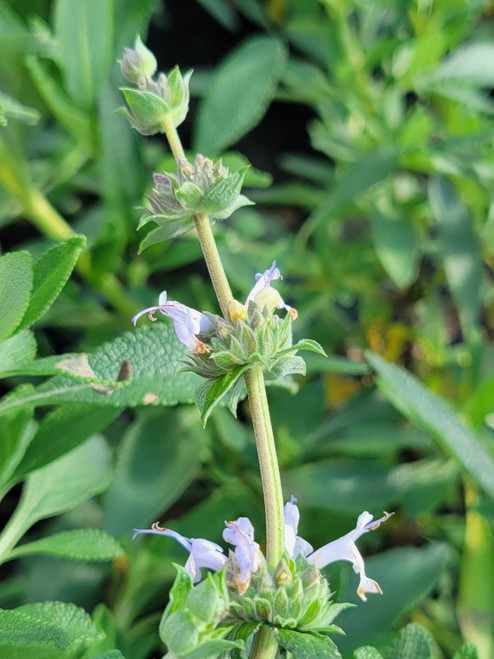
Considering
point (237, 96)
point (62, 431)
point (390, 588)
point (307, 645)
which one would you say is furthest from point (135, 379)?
point (237, 96)

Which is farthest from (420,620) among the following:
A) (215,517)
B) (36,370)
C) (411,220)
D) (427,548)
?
(36,370)

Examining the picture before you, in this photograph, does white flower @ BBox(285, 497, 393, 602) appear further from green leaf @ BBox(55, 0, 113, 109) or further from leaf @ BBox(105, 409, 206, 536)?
green leaf @ BBox(55, 0, 113, 109)

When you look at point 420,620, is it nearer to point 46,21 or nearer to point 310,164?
point 310,164

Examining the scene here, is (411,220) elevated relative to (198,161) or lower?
elevated

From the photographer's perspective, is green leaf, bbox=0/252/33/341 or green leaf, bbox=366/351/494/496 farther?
green leaf, bbox=366/351/494/496

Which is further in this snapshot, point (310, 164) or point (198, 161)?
point (310, 164)

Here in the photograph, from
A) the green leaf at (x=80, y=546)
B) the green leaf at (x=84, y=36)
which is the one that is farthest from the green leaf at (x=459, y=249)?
the green leaf at (x=80, y=546)

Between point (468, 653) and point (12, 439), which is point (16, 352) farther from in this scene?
point (468, 653)

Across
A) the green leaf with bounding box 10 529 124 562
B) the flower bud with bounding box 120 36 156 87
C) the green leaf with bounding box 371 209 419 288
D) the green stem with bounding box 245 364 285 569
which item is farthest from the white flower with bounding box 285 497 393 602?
the green leaf with bounding box 371 209 419 288
